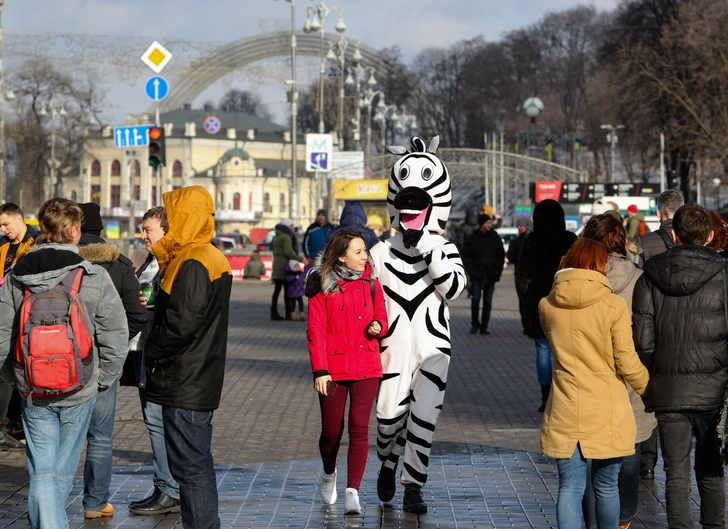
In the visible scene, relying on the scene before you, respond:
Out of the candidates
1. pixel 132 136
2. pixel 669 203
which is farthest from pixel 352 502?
pixel 132 136

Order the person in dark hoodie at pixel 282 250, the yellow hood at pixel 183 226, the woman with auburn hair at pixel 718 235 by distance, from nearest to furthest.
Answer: the yellow hood at pixel 183 226
the woman with auburn hair at pixel 718 235
the person in dark hoodie at pixel 282 250

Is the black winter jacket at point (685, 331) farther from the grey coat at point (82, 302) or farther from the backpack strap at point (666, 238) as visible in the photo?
the backpack strap at point (666, 238)

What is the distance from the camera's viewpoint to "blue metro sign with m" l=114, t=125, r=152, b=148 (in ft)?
79.2

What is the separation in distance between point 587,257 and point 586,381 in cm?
58

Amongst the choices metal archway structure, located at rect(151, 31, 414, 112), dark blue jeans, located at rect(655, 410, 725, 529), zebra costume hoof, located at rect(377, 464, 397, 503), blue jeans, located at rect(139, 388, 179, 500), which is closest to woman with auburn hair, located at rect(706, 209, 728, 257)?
dark blue jeans, located at rect(655, 410, 725, 529)

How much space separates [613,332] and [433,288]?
6.35 ft

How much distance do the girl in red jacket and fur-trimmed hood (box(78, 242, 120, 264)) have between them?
1119 mm

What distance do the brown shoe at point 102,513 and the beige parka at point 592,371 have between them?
2647mm

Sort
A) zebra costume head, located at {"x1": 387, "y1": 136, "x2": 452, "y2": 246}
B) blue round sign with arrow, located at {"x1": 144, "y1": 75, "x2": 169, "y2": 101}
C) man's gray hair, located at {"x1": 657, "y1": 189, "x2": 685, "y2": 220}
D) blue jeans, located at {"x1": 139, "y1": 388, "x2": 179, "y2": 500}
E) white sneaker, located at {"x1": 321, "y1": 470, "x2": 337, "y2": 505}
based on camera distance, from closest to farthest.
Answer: blue jeans, located at {"x1": 139, "y1": 388, "x2": 179, "y2": 500}
white sneaker, located at {"x1": 321, "y1": 470, "x2": 337, "y2": 505}
zebra costume head, located at {"x1": 387, "y1": 136, "x2": 452, "y2": 246}
man's gray hair, located at {"x1": 657, "y1": 189, "x2": 685, "y2": 220}
blue round sign with arrow, located at {"x1": 144, "y1": 75, "x2": 169, "y2": 101}

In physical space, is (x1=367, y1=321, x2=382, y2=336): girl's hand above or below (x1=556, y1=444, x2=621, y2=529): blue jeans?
above

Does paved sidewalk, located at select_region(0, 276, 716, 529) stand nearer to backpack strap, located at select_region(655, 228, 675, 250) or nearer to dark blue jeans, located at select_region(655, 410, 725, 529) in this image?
dark blue jeans, located at select_region(655, 410, 725, 529)

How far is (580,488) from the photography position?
19.9ft

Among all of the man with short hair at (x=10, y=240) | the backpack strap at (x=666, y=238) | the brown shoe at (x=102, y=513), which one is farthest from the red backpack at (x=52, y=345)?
the backpack strap at (x=666, y=238)

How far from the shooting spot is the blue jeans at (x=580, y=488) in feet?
19.8
